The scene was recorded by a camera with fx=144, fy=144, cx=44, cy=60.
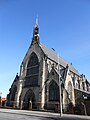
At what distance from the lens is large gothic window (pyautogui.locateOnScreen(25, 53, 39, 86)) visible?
41438 millimetres

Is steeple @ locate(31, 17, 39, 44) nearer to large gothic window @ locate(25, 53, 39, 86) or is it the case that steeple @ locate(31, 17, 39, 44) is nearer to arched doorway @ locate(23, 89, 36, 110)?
large gothic window @ locate(25, 53, 39, 86)

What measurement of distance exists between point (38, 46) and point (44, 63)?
23.0ft

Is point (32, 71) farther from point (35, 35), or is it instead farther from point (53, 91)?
point (35, 35)

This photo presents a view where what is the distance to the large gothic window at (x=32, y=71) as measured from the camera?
41.4m

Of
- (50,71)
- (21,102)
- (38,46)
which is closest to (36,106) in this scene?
(21,102)

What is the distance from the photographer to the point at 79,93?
3988cm

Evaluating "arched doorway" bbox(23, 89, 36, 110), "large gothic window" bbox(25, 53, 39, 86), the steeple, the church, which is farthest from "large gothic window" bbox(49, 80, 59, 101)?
the steeple

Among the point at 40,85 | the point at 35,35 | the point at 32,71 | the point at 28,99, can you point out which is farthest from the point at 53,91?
the point at 35,35

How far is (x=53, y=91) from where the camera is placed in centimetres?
3612

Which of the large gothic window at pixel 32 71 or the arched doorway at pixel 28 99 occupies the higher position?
the large gothic window at pixel 32 71

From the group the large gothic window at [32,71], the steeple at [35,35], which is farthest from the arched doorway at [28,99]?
the steeple at [35,35]

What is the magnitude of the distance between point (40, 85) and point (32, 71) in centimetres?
680

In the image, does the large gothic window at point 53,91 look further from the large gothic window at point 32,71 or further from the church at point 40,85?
the large gothic window at point 32,71

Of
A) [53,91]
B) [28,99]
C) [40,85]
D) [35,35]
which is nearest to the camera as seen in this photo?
[53,91]
